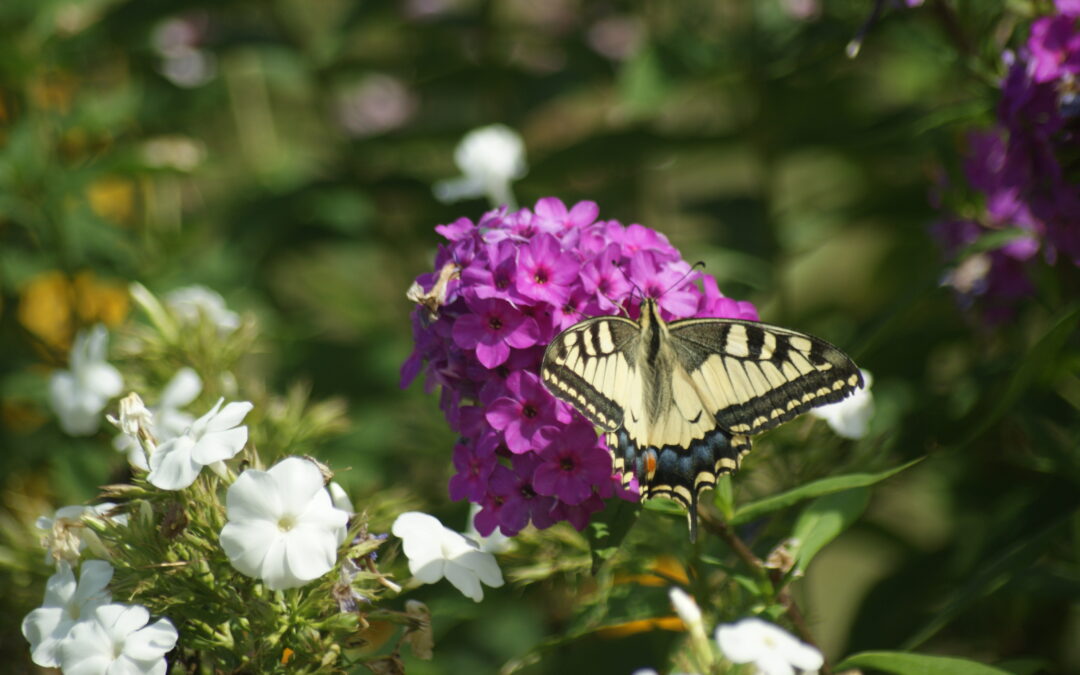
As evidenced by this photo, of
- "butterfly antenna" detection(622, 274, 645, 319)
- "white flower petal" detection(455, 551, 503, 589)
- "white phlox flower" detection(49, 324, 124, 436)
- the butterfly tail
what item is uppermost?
"butterfly antenna" detection(622, 274, 645, 319)

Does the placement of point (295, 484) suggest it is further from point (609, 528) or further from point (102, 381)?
point (102, 381)

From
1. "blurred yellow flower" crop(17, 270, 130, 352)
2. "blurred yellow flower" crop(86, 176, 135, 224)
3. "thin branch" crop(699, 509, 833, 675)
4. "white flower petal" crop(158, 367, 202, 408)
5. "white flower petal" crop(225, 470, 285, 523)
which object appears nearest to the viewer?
"white flower petal" crop(225, 470, 285, 523)

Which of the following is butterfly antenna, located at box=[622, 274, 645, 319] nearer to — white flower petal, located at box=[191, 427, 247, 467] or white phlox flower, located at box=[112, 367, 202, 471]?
white flower petal, located at box=[191, 427, 247, 467]

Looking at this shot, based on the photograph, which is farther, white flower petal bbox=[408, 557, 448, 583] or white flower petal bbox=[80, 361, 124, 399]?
white flower petal bbox=[80, 361, 124, 399]

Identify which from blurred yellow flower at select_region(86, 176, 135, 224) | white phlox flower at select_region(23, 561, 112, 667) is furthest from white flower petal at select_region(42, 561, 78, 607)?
blurred yellow flower at select_region(86, 176, 135, 224)

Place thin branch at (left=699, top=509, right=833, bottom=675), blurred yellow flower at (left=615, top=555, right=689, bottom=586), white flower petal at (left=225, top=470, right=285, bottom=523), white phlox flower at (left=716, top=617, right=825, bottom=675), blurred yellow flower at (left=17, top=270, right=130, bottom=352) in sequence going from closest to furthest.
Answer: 1. white phlox flower at (left=716, top=617, right=825, bottom=675)
2. white flower petal at (left=225, top=470, right=285, bottom=523)
3. thin branch at (left=699, top=509, right=833, bottom=675)
4. blurred yellow flower at (left=615, top=555, right=689, bottom=586)
5. blurred yellow flower at (left=17, top=270, right=130, bottom=352)

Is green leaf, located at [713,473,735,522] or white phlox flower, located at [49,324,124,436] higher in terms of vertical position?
green leaf, located at [713,473,735,522]

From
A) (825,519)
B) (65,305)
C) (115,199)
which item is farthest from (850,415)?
(115,199)

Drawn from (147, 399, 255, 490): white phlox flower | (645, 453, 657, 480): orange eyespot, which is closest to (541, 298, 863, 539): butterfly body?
(645, 453, 657, 480): orange eyespot
